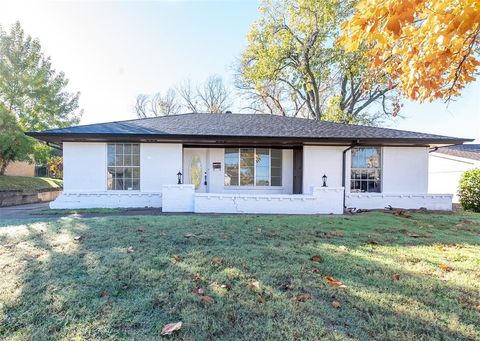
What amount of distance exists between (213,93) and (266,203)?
32248 mm

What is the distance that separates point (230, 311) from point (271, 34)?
71.9 feet

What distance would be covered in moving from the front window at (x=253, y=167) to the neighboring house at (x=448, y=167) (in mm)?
11685

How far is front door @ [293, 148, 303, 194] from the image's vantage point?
1111 cm

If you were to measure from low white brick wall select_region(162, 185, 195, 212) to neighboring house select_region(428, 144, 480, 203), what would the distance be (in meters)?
16.0

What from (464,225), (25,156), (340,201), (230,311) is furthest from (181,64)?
(230,311)

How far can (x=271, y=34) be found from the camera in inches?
818

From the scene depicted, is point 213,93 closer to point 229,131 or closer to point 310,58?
point 310,58

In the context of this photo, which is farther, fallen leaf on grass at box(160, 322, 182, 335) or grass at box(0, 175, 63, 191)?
grass at box(0, 175, 63, 191)

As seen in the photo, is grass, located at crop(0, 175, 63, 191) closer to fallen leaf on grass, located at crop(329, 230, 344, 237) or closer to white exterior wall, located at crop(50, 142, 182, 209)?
white exterior wall, located at crop(50, 142, 182, 209)

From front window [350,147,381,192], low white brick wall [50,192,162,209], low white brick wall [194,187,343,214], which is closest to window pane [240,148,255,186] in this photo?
low white brick wall [194,187,343,214]

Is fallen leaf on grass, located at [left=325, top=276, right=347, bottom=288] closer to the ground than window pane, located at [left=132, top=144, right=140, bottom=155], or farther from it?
closer to the ground

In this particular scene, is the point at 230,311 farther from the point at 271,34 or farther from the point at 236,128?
the point at 271,34

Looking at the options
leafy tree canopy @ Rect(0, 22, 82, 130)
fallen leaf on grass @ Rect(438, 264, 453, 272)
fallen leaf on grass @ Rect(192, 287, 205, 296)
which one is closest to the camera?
fallen leaf on grass @ Rect(192, 287, 205, 296)

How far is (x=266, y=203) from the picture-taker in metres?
9.16
